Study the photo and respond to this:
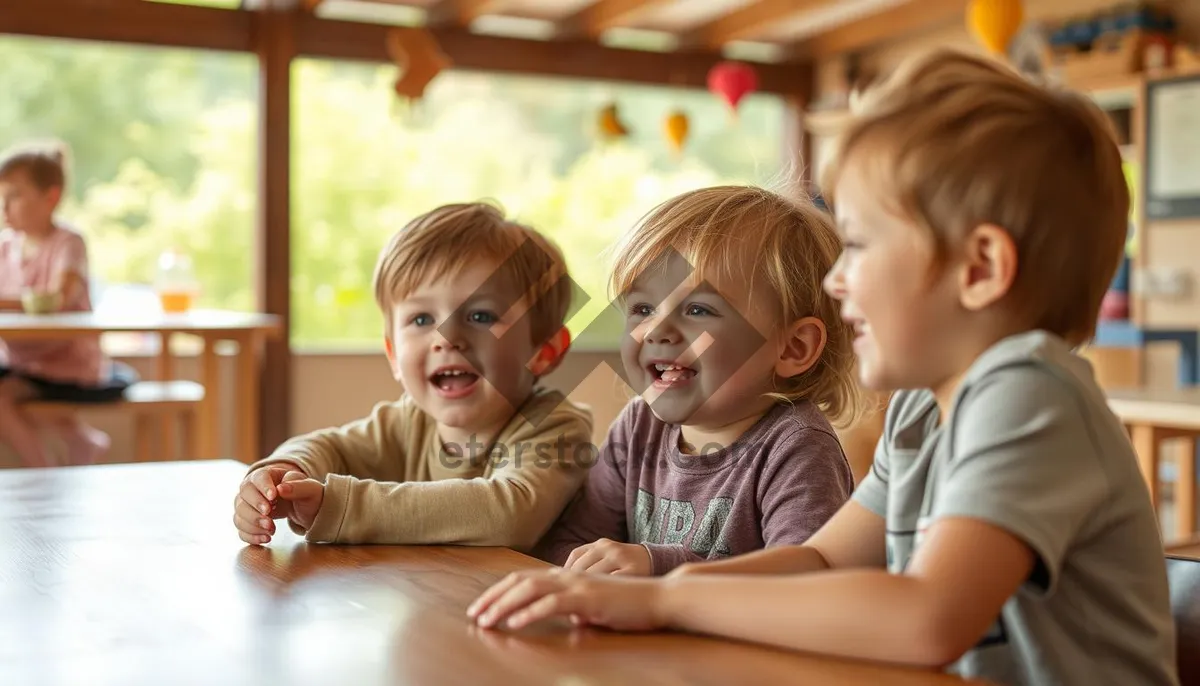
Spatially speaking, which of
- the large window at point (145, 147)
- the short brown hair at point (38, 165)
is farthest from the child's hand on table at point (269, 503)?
the large window at point (145, 147)

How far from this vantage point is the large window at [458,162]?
233 inches

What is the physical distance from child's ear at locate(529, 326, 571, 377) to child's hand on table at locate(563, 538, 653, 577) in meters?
0.43

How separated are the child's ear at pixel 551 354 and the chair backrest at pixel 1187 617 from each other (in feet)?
2.31

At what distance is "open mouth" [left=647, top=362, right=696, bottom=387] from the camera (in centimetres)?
122

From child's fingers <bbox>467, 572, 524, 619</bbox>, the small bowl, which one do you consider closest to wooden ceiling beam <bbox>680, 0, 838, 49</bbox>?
the small bowl

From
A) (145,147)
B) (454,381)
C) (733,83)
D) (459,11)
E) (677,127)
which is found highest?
(459,11)

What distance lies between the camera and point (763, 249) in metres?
1.22

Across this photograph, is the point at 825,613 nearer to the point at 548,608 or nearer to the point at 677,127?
the point at 548,608

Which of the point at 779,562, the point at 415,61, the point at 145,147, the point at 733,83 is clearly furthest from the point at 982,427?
the point at 145,147

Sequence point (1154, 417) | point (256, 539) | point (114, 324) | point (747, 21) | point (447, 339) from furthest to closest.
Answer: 1. point (747, 21)
2. point (114, 324)
3. point (1154, 417)
4. point (447, 339)
5. point (256, 539)

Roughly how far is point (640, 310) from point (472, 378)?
0.22m

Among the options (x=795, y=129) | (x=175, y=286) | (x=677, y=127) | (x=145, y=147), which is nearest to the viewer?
(x=175, y=286)

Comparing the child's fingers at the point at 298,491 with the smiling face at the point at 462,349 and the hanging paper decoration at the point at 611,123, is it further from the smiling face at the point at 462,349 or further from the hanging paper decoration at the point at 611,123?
the hanging paper decoration at the point at 611,123

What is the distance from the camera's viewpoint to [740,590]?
0.74 metres
